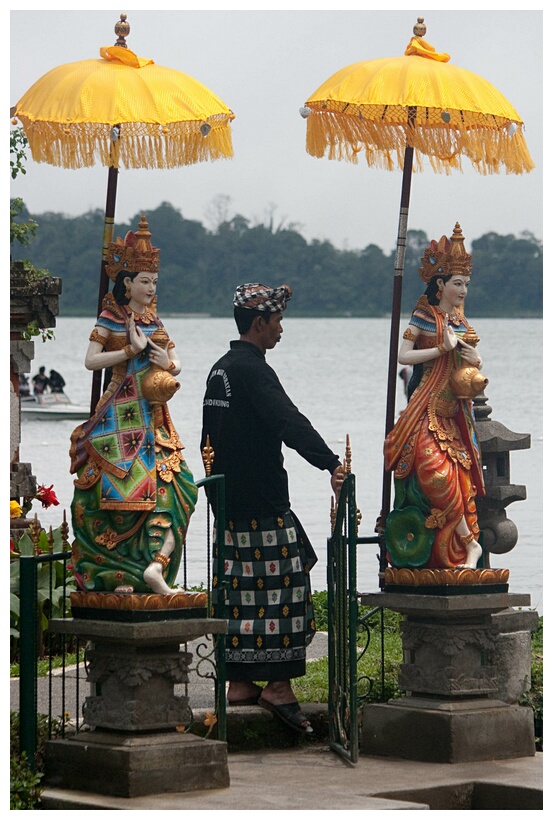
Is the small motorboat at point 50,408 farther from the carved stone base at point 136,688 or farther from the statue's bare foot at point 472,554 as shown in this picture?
the carved stone base at point 136,688

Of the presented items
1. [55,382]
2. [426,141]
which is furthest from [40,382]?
[426,141]

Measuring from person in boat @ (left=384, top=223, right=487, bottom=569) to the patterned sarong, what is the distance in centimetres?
56

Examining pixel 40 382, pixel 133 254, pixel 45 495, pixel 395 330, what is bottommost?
pixel 45 495

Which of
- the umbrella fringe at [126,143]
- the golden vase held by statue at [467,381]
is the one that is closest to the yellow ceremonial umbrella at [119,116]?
the umbrella fringe at [126,143]

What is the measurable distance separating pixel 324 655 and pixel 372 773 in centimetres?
284

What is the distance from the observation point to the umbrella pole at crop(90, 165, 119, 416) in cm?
847

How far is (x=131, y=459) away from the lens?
8.08 meters

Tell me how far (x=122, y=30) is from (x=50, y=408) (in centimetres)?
2629

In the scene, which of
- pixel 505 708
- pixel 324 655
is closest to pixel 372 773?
pixel 505 708

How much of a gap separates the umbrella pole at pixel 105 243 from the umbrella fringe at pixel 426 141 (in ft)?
4.47

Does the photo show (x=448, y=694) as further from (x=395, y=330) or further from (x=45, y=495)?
(x=45, y=495)

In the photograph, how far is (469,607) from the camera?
29.0 feet

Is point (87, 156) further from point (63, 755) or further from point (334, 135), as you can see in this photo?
point (63, 755)

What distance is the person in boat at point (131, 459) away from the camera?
8.05 m
